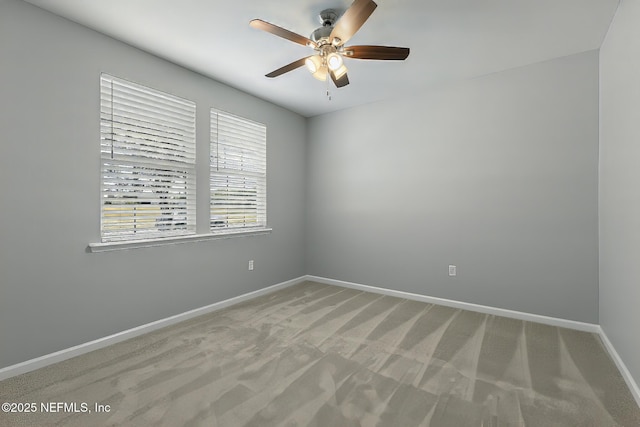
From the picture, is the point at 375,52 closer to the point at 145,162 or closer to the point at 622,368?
→ the point at 145,162

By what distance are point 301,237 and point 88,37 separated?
3337 mm

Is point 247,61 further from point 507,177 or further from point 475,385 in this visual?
point 475,385

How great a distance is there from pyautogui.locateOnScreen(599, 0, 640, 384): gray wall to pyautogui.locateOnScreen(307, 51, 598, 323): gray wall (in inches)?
7.4

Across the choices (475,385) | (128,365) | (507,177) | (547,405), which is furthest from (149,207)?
(507,177)

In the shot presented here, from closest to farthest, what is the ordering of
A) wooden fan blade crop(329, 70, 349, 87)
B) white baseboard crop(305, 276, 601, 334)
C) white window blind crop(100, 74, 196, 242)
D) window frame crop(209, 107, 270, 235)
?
1. wooden fan blade crop(329, 70, 349, 87)
2. white window blind crop(100, 74, 196, 242)
3. white baseboard crop(305, 276, 601, 334)
4. window frame crop(209, 107, 270, 235)

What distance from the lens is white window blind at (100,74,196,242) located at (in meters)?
2.51

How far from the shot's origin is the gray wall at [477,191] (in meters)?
2.79

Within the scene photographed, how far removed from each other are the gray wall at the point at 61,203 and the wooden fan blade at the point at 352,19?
189cm

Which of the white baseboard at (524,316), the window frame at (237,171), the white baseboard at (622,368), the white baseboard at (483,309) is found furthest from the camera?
the window frame at (237,171)

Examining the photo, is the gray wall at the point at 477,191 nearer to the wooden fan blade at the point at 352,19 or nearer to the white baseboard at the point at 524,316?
the white baseboard at the point at 524,316

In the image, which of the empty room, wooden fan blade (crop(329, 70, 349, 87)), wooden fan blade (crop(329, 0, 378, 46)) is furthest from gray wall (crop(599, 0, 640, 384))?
wooden fan blade (crop(329, 70, 349, 87))

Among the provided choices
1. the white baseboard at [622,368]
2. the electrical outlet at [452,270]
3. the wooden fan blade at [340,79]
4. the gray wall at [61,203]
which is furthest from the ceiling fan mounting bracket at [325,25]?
the white baseboard at [622,368]

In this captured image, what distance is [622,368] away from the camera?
80.1 inches

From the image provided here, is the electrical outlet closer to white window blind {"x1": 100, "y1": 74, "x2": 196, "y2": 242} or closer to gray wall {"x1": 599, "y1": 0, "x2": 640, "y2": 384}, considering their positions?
gray wall {"x1": 599, "y1": 0, "x2": 640, "y2": 384}
